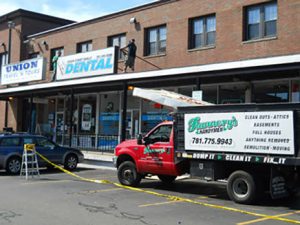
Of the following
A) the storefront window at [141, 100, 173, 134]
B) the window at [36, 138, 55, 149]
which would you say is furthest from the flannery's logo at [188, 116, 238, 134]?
the storefront window at [141, 100, 173, 134]

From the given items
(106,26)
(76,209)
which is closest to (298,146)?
(76,209)

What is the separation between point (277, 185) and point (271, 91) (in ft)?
28.0

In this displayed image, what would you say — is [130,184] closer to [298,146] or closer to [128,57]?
[298,146]

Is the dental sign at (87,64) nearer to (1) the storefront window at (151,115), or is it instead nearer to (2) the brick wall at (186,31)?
(2) the brick wall at (186,31)

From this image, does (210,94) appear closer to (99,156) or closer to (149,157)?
(99,156)

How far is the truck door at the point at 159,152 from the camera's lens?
1207cm

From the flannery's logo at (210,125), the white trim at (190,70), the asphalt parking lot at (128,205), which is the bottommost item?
the asphalt parking lot at (128,205)

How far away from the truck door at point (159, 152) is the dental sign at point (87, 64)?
8627 millimetres

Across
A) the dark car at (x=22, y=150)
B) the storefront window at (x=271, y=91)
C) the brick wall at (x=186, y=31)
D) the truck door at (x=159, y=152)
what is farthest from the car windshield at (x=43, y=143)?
the storefront window at (x=271, y=91)

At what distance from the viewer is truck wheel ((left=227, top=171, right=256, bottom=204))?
10.3 meters

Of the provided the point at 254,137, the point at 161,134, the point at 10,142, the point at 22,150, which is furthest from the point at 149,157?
the point at 10,142

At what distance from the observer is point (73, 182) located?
550 inches

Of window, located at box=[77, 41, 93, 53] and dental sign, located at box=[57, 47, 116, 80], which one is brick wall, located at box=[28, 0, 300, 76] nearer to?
window, located at box=[77, 41, 93, 53]

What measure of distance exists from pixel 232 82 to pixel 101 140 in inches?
305
